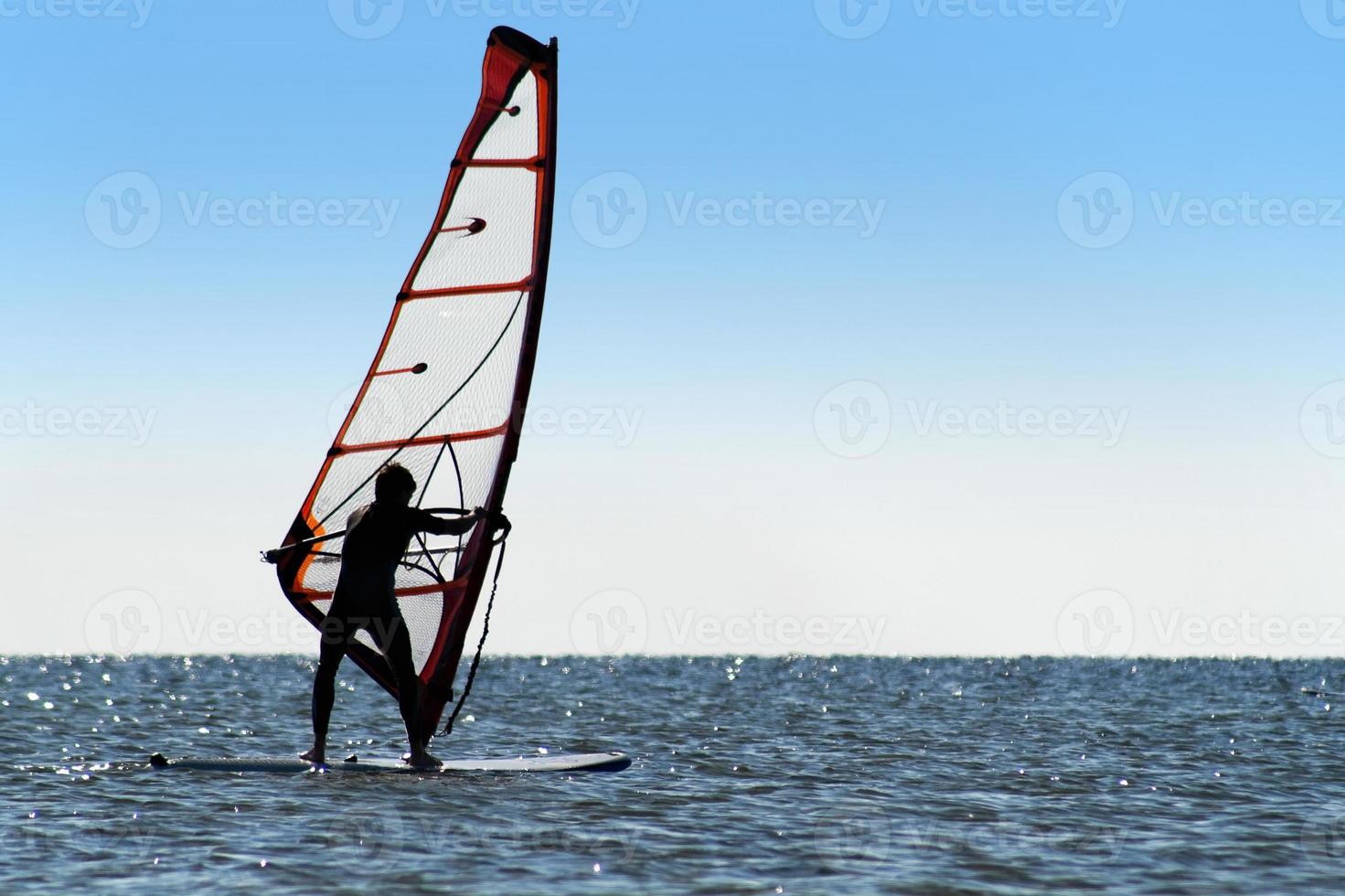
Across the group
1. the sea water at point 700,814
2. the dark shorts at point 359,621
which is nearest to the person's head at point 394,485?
the dark shorts at point 359,621

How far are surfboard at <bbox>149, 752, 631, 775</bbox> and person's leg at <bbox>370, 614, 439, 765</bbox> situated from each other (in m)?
0.15

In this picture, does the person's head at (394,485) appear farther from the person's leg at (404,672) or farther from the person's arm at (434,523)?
the person's leg at (404,672)

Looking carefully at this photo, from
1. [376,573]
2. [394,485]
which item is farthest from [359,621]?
[394,485]

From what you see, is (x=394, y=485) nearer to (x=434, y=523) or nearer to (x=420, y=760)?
(x=434, y=523)

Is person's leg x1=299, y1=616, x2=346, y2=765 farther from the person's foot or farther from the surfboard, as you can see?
the person's foot

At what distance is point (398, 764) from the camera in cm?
936

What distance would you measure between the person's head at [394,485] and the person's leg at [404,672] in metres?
0.77

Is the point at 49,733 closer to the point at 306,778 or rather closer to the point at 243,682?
the point at 306,778

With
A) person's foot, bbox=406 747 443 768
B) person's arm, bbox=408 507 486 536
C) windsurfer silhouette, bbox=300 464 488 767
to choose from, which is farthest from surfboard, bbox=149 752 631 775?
person's arm, bbox=408 507 486 536

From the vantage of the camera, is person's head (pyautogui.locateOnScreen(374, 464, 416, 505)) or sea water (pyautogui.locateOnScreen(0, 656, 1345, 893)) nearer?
sea water (pyautogui.locateOnScreen(0, 656, 1345, 893))

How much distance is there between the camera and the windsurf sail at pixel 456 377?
30.9 ft

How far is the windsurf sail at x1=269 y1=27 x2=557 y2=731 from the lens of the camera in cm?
942

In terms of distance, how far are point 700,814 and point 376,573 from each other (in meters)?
2.46

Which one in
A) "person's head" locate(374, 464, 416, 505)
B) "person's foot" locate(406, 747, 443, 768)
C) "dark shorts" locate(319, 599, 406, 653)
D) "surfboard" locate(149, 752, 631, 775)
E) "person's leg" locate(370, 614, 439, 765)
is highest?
"person's head" locate(374, 464, 416, 505)
